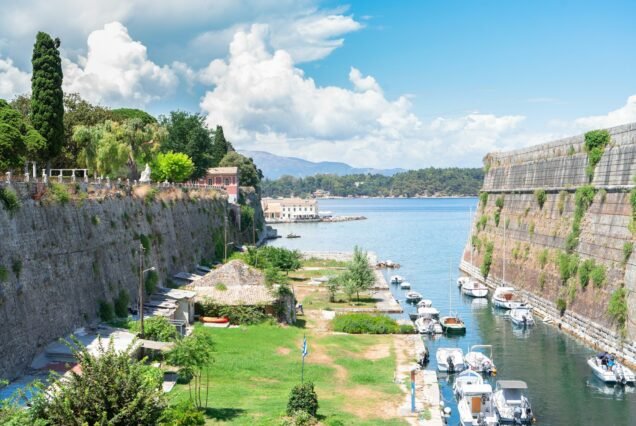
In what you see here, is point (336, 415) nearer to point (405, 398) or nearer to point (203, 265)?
point (405, 398)

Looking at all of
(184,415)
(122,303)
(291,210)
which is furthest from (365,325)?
(291,210)

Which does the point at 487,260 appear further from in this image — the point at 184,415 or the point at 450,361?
the point at 184,415

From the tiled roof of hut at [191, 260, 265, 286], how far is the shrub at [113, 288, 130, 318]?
564 cm

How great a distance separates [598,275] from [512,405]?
47.9 ft

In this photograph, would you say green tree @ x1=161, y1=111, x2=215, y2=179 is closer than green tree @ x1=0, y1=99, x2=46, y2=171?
No

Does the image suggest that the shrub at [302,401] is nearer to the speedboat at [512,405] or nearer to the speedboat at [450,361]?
the speedboat at [512,405]

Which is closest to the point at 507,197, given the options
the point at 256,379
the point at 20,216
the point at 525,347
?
the point at 525,347

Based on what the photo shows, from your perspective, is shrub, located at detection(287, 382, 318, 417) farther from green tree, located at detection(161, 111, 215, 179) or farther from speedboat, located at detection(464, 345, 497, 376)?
green tree, located at detection(161, 111, 215, 179)

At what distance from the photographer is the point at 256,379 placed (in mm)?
28766

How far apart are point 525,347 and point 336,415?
19011mm

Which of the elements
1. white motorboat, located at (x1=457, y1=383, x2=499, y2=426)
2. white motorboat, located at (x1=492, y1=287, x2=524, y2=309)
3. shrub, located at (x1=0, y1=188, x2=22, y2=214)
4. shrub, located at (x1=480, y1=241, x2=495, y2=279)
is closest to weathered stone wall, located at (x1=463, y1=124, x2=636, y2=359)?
shrub, located at (x1=480, y1=241, x2=495, y2=279)

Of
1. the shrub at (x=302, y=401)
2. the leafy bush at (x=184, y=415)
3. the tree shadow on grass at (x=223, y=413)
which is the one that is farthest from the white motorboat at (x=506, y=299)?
the leafy bush at (x=184, y=415)

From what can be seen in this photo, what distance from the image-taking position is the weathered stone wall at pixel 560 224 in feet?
123

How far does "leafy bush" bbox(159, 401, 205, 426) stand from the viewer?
19.2m
